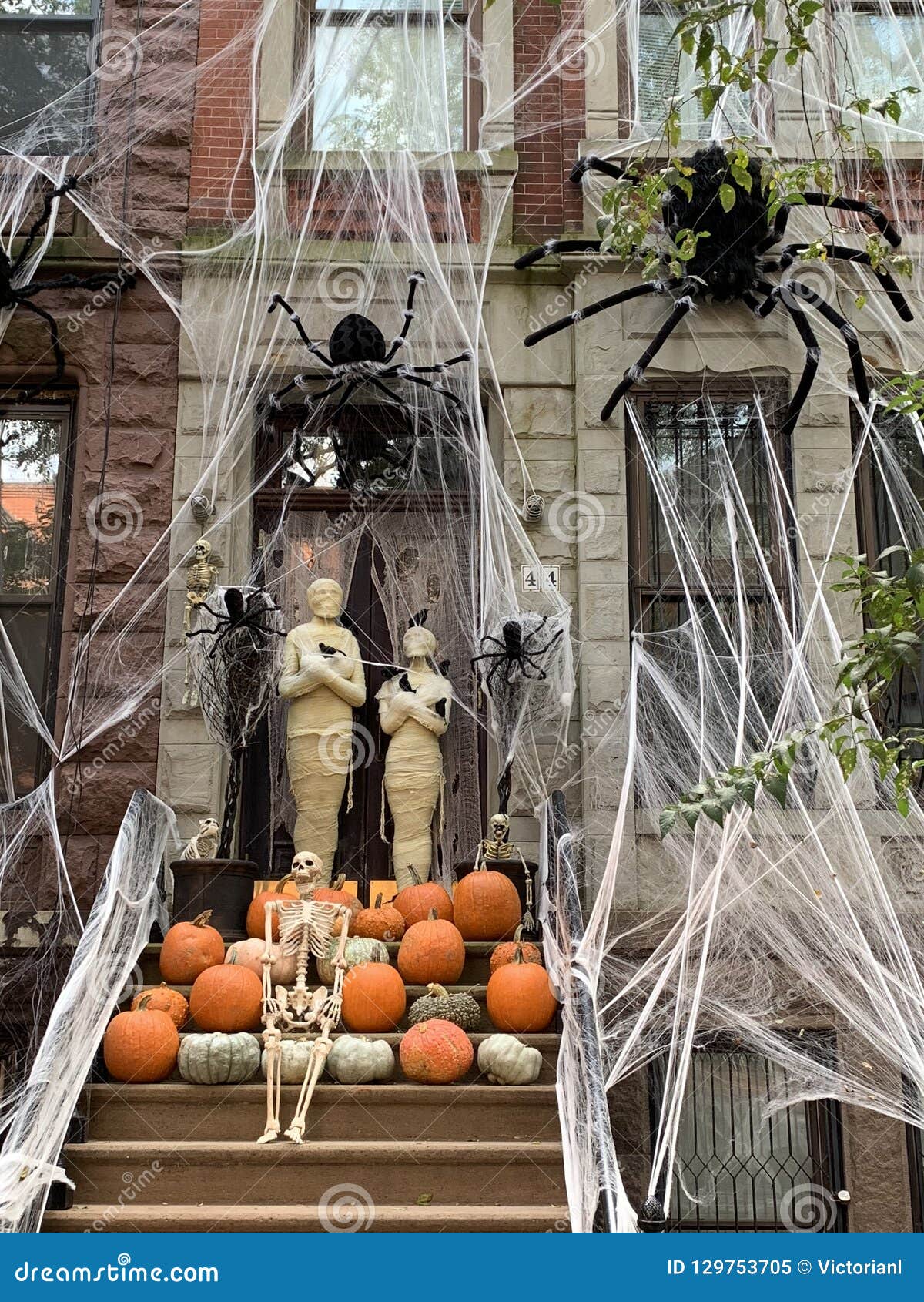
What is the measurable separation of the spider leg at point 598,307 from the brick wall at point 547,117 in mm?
794

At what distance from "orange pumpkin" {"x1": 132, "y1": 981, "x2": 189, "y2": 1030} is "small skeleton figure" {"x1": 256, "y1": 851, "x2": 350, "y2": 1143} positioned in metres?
0.39

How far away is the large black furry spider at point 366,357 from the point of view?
873 cm

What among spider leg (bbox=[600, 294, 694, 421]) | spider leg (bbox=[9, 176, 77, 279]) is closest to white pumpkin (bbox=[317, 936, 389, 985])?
spider leg (bbox=[600, 294, 694, 421])

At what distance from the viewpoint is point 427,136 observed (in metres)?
9.41

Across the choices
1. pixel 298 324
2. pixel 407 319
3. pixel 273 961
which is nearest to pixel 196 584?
pixel 298 324

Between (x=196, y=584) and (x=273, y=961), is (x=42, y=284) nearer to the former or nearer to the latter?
(x=196, y=584)

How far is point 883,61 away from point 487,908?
6.32 metres

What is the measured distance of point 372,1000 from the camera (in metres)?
6.92

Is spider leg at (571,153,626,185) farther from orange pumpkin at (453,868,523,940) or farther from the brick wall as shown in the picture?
orange pumpkin at (453,868,523,940)

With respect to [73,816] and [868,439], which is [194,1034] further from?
[868,439]

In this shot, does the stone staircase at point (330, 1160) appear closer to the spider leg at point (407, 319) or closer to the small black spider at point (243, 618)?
the small black spider at point (243, 618)

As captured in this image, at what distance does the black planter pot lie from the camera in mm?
7633

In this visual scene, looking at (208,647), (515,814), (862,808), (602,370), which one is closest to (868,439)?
(602,370)

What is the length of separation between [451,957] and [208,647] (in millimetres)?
2385
